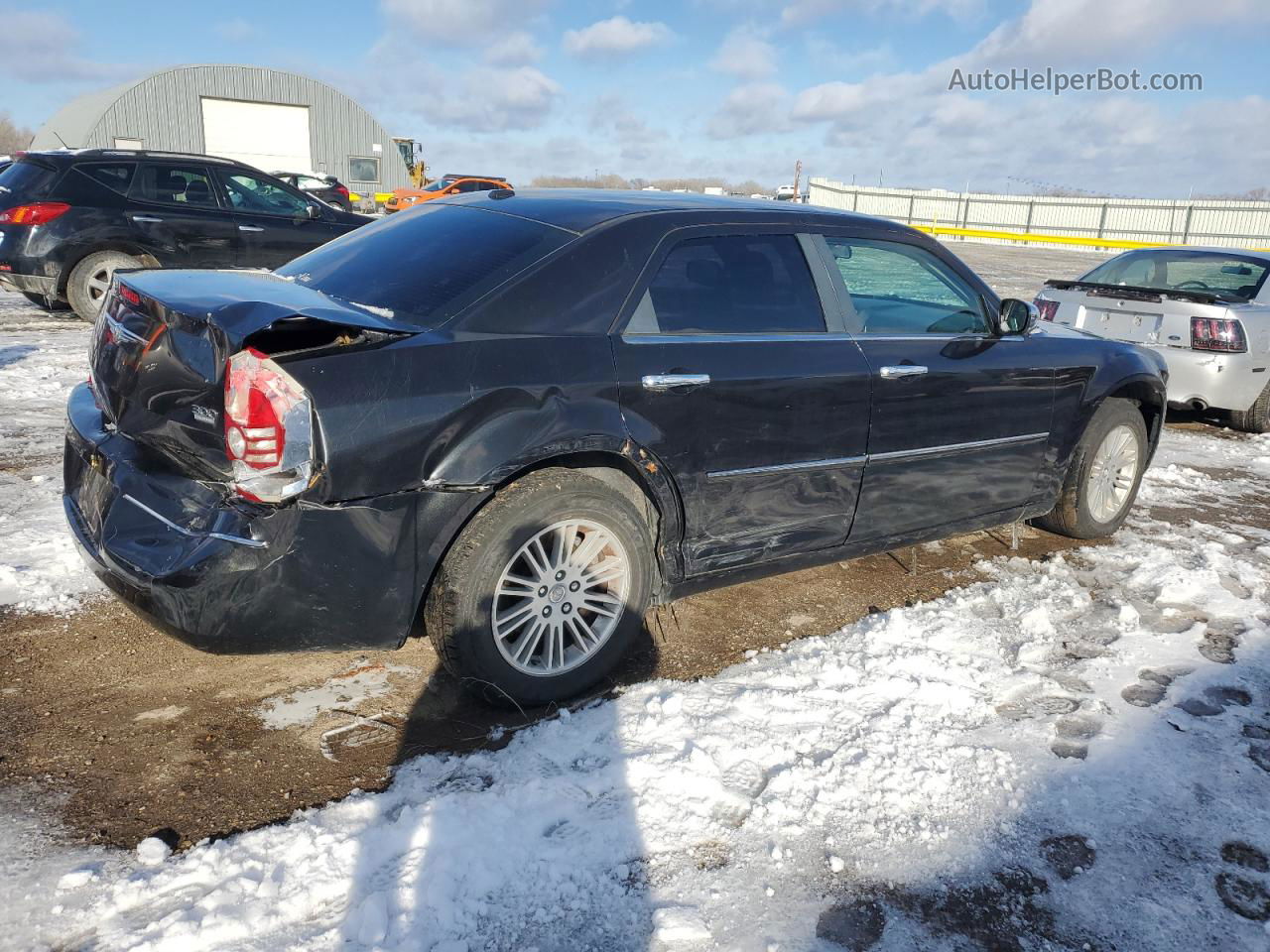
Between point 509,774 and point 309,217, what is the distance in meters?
8.89

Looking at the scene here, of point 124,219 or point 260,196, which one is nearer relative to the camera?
point 124,219

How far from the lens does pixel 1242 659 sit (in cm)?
377

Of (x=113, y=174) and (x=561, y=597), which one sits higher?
(x=113, y=174)

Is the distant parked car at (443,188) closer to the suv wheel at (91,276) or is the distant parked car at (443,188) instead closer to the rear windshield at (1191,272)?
the suv wheel at (91,276)

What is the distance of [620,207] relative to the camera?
3.51m

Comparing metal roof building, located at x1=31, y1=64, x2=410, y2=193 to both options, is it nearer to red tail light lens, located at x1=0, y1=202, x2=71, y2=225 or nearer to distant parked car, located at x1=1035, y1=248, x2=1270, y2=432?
red tail light lens, located at x1=0, y1=202, x2=71, y2=225

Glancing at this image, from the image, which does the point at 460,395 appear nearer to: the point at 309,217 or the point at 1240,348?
the point at 1240,348

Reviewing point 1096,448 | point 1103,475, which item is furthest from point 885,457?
point 1103,475

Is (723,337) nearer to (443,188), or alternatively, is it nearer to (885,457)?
(885,457)

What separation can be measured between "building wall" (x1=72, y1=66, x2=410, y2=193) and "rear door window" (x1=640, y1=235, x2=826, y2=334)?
45500mm

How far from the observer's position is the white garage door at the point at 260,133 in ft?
143

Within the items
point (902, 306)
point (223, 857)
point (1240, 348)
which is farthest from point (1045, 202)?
point (223, 857)

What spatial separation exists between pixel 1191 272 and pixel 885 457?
570cm

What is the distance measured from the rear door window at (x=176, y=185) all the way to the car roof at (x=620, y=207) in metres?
6.68
